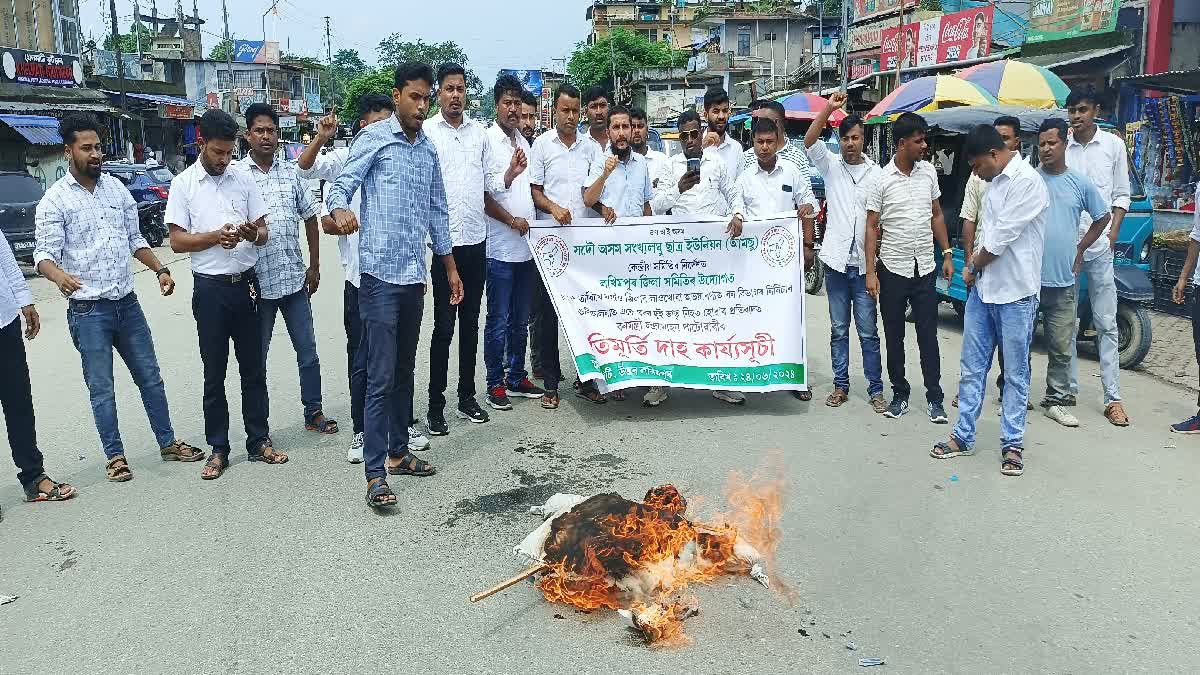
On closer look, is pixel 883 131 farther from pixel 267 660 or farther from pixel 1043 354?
pixel 267 660

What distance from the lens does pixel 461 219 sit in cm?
631

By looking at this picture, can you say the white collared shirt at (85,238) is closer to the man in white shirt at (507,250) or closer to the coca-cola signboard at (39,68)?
the man in white shirt at (507,250)

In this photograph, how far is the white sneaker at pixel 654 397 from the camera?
693 cm

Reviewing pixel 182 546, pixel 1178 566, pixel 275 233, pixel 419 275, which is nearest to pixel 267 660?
pixel 182 546

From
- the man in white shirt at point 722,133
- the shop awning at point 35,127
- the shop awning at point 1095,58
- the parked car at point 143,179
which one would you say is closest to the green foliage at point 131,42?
the shop awning at point 35,127

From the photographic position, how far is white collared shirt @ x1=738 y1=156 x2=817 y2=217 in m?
6.93

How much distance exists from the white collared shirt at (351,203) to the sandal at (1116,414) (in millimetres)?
5121

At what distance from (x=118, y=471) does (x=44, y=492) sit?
1.28 feet

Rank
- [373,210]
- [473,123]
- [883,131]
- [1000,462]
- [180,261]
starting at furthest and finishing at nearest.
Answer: [180,261], [883,131], [473,123], [1000,462], [373,210]

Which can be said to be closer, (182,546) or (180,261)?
(182,546)

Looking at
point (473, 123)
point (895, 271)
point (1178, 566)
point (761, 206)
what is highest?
point (473, 123)

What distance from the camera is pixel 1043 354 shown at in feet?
28.6

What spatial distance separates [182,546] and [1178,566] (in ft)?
15.0

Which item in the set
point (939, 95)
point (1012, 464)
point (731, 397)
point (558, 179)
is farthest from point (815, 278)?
point (1012, 464)
